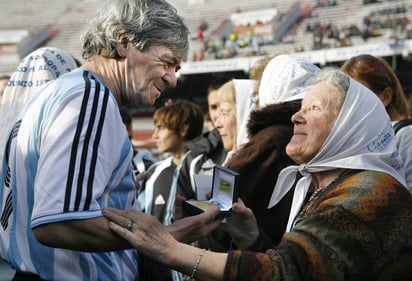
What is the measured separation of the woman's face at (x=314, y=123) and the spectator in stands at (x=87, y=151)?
2.02ft

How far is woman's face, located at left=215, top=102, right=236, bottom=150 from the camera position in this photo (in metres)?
4.19

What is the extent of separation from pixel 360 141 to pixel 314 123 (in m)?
0.24

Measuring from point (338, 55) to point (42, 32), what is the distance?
19.0 m

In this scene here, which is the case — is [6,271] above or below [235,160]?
below

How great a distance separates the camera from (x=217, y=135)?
4.88m

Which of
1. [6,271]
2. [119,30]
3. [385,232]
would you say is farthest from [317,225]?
[6,271]

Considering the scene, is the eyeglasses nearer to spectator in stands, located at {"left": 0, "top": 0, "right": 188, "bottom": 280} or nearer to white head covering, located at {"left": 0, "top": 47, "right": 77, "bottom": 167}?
white head covering, located at {"left": 0, "top": 47, "right": 77, "bottom": 167}

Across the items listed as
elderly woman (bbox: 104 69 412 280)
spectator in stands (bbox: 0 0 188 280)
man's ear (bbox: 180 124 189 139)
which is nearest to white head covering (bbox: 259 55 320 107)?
elderly woman (bbox: 104 69 412 280)

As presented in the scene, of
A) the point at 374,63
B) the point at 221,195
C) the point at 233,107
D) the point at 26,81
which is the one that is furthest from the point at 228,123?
the point at 221,195

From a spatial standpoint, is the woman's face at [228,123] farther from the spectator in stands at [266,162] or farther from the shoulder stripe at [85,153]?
the shoulder stripe at [85,153]

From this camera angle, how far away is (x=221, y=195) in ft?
7.75

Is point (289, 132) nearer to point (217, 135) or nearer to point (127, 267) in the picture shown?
point (127, 267)

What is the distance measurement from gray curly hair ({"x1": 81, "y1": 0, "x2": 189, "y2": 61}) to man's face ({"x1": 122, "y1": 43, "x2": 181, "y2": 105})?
0.02 meters

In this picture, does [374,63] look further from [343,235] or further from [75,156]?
[75,156]
